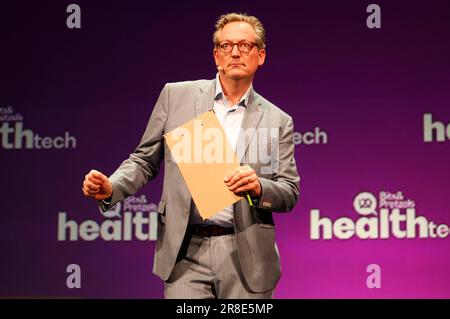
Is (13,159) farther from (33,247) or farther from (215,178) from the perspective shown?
(215,178)

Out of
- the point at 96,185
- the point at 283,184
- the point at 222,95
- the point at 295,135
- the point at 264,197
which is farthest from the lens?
the point at 295,135

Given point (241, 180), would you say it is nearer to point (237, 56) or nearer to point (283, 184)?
point (283, 184)

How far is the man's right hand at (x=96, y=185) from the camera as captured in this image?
1954mm

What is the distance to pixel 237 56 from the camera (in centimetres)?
224

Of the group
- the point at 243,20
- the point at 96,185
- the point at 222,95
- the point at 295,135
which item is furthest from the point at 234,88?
the point at 295,135

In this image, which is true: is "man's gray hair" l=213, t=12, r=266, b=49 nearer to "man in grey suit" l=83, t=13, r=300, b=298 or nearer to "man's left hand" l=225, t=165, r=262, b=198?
"man in grey suit" l=83, t=13, r=300, b=298

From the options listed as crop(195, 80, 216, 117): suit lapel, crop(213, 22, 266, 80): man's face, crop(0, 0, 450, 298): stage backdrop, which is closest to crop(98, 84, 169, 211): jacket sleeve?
crop(195, 80, 216, 117): suit lapel

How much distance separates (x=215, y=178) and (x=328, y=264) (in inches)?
85.4

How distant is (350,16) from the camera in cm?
404

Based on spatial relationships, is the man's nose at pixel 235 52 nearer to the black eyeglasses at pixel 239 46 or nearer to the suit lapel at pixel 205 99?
the black eyeglasses at pixel 239 46

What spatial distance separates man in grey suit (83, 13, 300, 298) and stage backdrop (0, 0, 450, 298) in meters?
1.78

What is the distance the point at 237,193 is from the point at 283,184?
0.23 meters

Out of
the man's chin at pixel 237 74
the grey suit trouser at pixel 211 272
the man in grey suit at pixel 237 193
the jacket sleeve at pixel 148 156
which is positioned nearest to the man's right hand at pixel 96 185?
the man in grey suit at pixel 237 193
